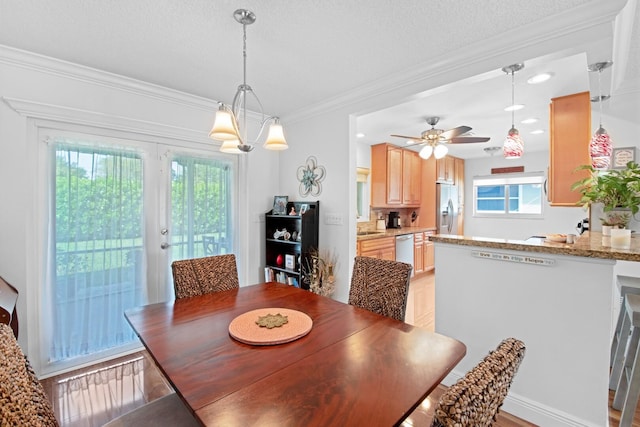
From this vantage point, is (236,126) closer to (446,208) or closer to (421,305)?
(421,305)

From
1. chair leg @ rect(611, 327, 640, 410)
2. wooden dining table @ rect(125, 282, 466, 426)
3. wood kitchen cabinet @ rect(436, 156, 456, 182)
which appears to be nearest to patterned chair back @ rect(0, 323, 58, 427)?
wooden dining table @ rect(125, 282, 466, 426)

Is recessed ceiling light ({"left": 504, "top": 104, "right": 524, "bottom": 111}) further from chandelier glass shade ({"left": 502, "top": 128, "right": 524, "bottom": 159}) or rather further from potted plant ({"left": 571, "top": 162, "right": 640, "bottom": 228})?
potted plant ({"left": 571, "top": 162, "right": 640, "bottom": 228})

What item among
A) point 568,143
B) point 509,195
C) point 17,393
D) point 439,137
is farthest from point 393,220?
point 17,393

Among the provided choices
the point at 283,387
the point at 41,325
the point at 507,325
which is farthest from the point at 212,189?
the point at 507,325

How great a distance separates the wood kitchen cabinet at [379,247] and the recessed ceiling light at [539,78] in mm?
2524

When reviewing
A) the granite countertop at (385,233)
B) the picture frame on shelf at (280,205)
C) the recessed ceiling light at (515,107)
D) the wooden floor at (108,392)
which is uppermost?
the recessed ceiling light at (515,107)

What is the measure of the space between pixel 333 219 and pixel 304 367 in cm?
210

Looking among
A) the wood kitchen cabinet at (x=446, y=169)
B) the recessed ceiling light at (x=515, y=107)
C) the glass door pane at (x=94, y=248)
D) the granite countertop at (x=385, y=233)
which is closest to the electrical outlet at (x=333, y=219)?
the granite countertop at (x=385, y=233)

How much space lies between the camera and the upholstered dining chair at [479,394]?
0.52 meters

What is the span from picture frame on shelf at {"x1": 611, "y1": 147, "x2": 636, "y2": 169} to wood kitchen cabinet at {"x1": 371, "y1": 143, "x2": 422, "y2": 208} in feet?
8.86

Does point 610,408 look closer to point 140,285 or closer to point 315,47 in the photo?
point 315,47

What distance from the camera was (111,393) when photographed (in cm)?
211

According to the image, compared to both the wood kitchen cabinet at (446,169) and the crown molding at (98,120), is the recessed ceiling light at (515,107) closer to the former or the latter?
the wood kitchen cabinet at (446,169)

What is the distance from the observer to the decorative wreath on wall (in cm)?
324
